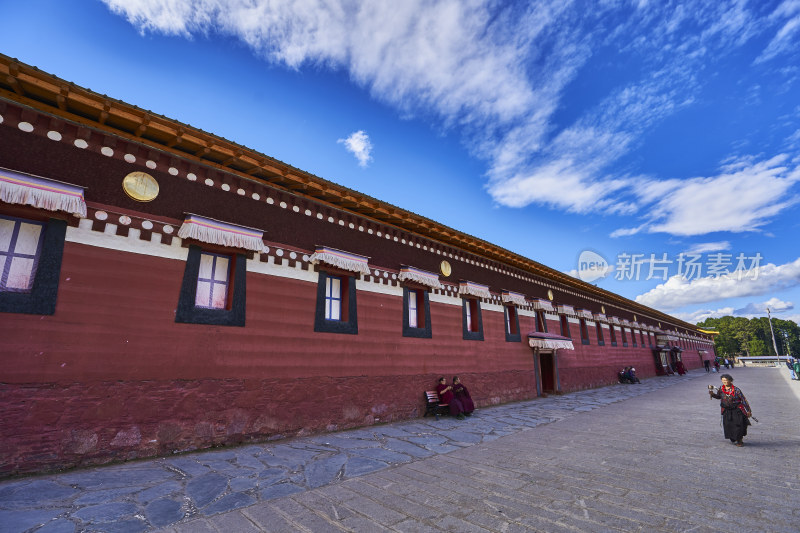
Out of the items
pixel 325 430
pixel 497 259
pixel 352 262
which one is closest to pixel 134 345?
pixel 325 430

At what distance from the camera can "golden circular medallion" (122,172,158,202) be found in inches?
229

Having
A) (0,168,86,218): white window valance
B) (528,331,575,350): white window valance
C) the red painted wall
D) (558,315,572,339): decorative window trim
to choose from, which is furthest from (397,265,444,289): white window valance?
(558,315,572,339): decorative window trim

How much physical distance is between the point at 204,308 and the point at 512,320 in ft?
37.7

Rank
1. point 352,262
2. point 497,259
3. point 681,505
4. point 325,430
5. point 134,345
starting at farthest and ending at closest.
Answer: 1. point 497,259
2. point 352,262
3. point 325,430
4. point 134,345
5. point 681,505

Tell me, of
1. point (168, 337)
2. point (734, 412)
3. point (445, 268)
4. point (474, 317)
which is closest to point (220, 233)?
point (168, 337)

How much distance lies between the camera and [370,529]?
3.25 m

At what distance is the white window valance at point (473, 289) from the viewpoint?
11719mm

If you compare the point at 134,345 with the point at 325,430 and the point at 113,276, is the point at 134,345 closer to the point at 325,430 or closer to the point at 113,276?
the point at 113,276

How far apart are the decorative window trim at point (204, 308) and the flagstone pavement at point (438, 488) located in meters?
2.20

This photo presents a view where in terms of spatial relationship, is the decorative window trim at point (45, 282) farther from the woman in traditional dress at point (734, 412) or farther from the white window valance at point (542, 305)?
the white window valance at point (542, 305)

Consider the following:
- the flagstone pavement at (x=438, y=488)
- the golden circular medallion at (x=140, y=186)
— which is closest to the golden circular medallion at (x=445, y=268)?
the flagstone pavement at (x=438, y=488)

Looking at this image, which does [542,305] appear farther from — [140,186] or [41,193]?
[41,193]

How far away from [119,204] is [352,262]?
4.54 metres

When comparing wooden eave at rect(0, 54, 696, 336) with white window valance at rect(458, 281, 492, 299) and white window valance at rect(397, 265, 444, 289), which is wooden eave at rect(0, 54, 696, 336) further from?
white window valance at rect(458, 281, 492, 299)
